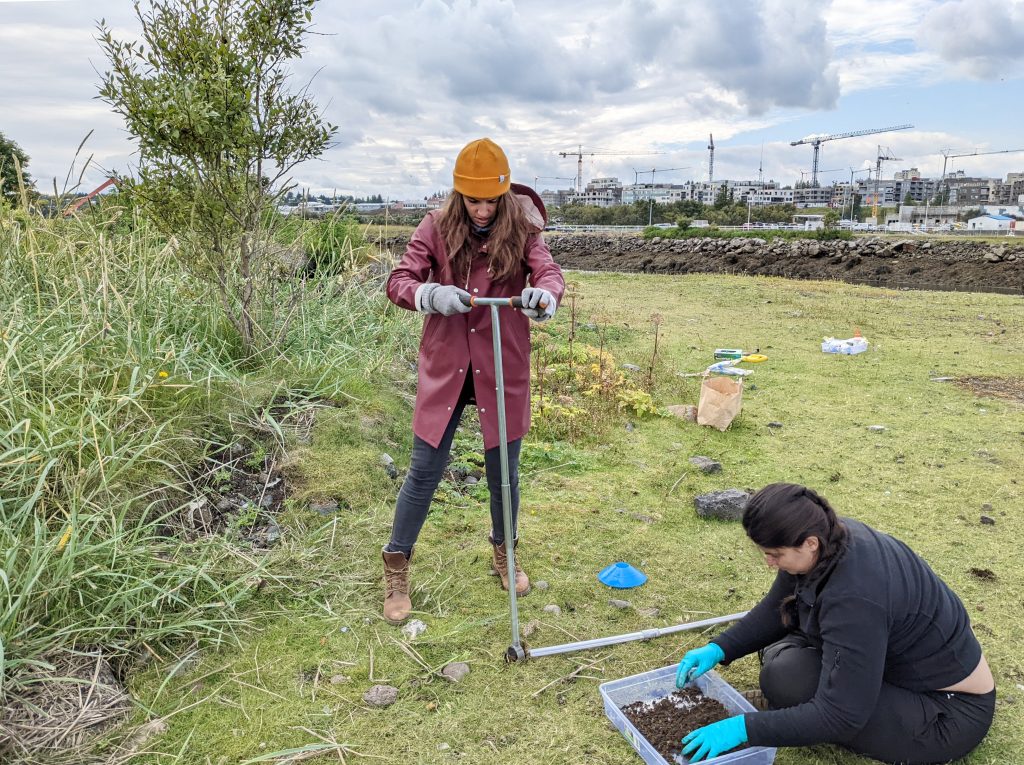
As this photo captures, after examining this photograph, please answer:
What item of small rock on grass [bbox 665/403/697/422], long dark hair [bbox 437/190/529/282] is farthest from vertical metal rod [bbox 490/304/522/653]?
small rock on grass [bbox 665/403/697/422]

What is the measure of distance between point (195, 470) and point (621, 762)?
91.6 inches

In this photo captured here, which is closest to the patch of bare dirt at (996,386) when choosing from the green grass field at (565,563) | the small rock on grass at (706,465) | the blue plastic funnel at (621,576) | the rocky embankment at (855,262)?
the green grass field at (565,563)

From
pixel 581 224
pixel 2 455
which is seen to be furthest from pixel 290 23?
pixel 581 224

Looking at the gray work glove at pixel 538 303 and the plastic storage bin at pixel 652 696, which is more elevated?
the gray work glove at pixel 538 303

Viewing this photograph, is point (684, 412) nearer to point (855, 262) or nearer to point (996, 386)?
point (996, 386)

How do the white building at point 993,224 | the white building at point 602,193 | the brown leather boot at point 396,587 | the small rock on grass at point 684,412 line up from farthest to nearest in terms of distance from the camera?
the white building at point 602,193, the white building at point 993,224, the small rock on grass at point 684,412, the brown leather boot at point 396,587

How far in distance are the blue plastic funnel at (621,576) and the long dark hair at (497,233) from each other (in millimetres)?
1388

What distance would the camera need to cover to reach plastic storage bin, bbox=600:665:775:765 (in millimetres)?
2074

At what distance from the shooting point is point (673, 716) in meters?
2.27

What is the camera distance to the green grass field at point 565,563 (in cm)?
227

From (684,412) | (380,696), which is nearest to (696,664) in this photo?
(380,696)

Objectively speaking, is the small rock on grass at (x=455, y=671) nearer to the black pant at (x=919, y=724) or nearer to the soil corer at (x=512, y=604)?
the soil corer at (x=512, y=604)

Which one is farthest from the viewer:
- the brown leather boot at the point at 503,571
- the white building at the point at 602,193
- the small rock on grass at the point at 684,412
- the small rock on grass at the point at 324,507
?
the white building at the point at 602,193

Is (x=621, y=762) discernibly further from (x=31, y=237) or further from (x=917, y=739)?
(x=31, y=237)
